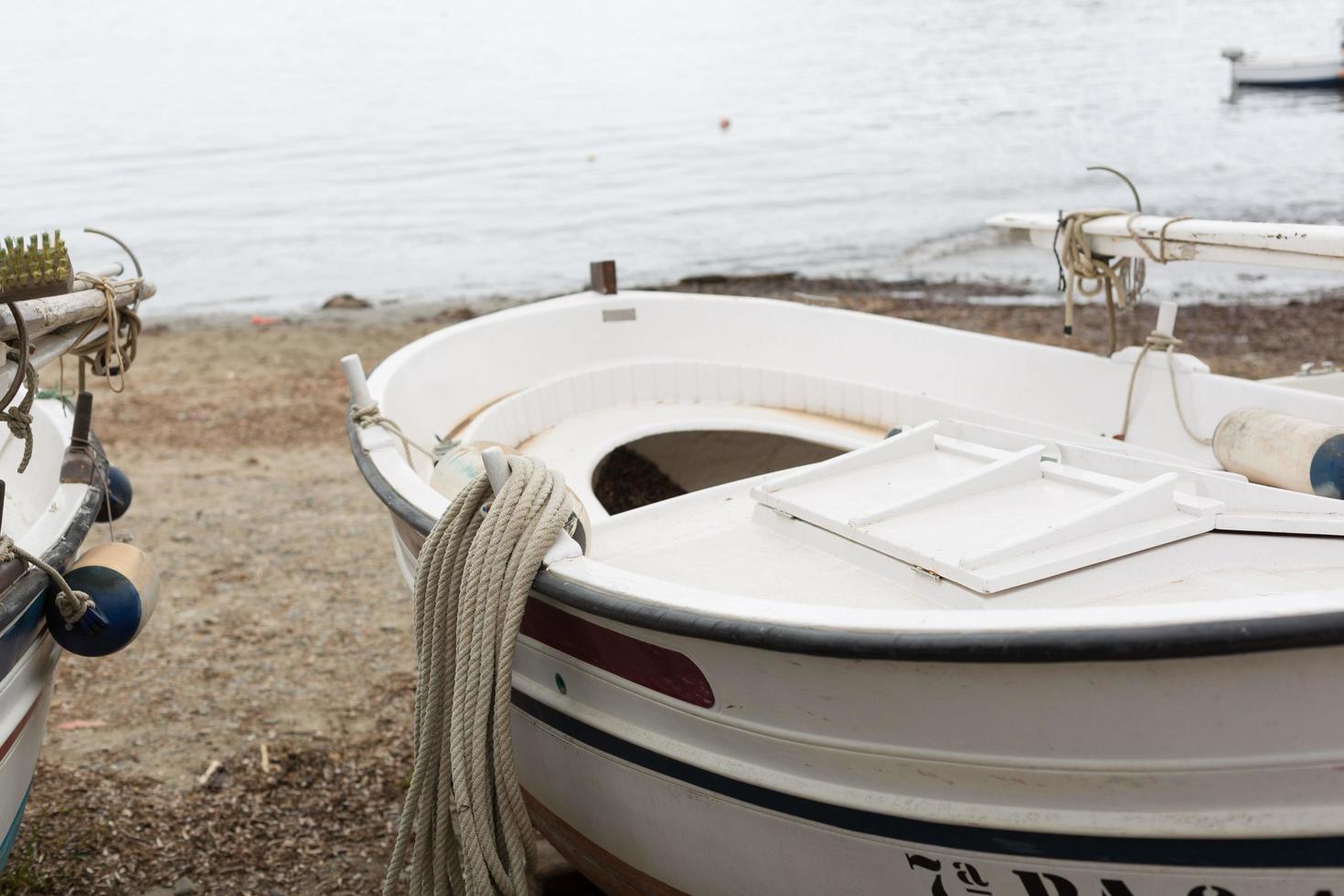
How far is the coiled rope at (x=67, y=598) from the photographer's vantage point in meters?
2.59

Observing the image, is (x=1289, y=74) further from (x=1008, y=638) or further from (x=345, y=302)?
(x=1008, y=638)

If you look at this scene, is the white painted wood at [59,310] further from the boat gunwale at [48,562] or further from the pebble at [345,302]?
the pebble at [345,302]

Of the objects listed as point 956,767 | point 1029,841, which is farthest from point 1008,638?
point 1029,841

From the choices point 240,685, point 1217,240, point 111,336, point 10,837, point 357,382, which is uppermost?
point 1217,240

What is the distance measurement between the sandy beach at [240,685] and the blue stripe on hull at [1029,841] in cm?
118

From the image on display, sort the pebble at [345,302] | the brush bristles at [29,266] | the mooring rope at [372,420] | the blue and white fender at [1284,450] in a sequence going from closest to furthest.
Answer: the brush bristles at [29,266], the blue and white fender at [1284,450], the mooring rope at [372,420], the pebble at [345,302]

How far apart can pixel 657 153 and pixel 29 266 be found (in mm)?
25607

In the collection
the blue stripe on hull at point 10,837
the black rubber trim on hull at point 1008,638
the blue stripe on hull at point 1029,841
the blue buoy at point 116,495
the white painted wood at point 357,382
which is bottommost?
the blue stripe on hull at point 10,837

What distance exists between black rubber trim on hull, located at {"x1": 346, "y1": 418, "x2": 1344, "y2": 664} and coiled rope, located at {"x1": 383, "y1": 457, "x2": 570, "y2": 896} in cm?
22

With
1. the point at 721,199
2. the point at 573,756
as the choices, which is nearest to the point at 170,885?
the point at 573,756

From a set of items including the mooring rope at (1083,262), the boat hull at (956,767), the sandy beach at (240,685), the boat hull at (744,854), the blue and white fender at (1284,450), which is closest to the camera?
the boat hull at (956,767)

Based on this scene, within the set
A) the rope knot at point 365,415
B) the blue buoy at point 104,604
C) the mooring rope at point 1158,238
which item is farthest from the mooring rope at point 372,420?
the mooring rope at point 1158,238

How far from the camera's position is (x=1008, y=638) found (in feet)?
6.01

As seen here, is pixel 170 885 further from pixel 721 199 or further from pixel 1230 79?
pixel 1230 79
